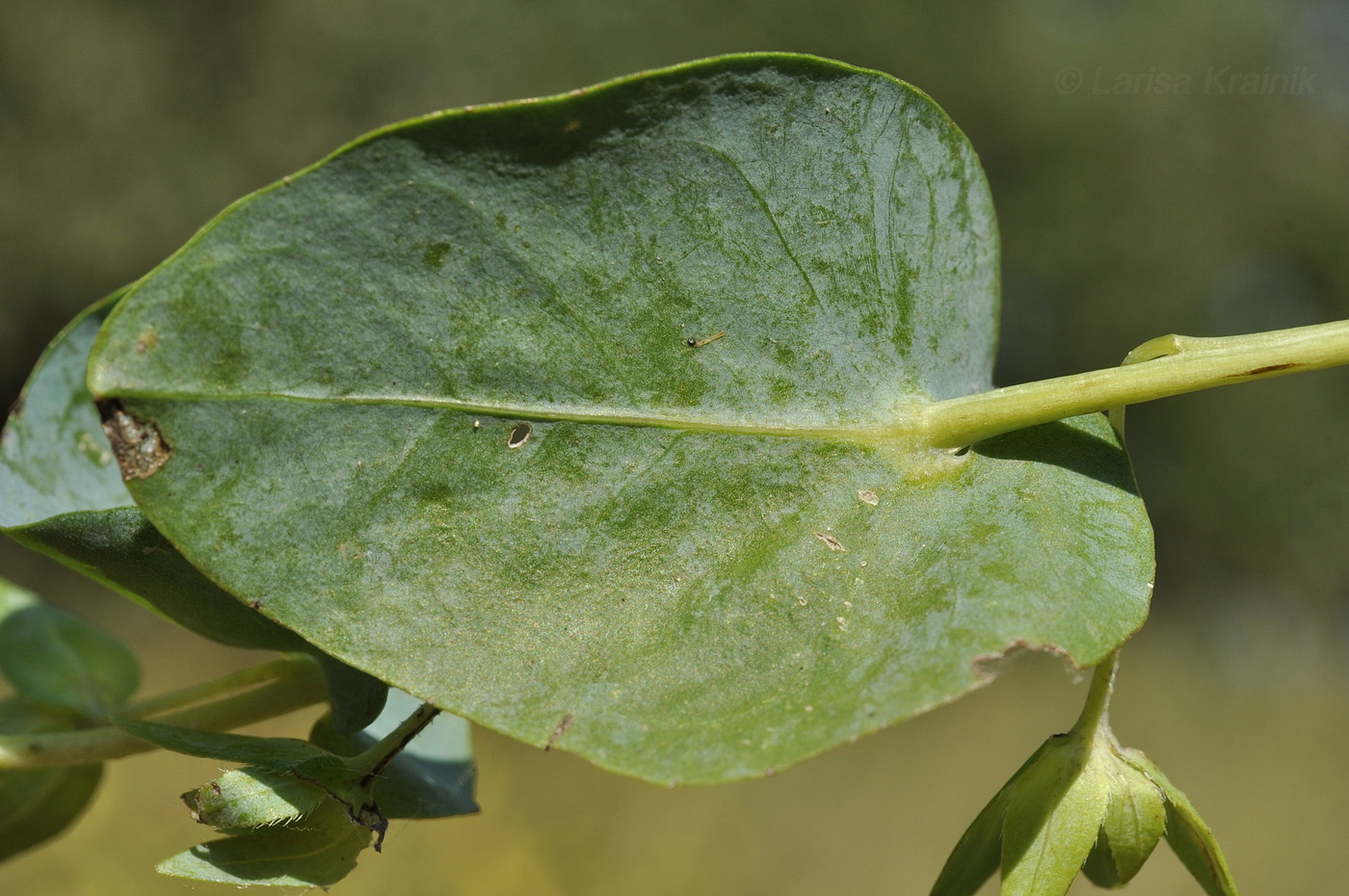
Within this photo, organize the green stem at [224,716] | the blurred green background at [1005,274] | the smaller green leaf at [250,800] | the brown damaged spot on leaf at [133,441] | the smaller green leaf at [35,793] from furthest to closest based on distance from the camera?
the blurred green background at [1005,274] < the smaller green leaf at [35,793] < the green stem at [224,716] < the smaller green leaf at [250,800] < the brown damaged spot on leaf at [133,441]

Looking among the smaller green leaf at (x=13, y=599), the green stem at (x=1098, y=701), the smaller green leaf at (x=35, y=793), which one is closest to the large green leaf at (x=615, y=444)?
the green stem at (x=1098, y=701)

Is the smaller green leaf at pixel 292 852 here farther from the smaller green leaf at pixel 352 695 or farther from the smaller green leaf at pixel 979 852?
the smaller green leaf at pixel 979 852

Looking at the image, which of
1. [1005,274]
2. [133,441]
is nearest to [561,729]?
[133,441]

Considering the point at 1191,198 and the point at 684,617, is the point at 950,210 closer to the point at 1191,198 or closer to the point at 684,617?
the point at 684,617

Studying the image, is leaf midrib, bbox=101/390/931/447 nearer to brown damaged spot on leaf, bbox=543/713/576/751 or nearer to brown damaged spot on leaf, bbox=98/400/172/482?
brown damaged spot on leaf, bbox=98/400/172/482

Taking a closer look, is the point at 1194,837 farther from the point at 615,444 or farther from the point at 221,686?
the point at 221,686

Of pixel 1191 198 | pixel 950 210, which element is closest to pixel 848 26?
pixel 1191 198
